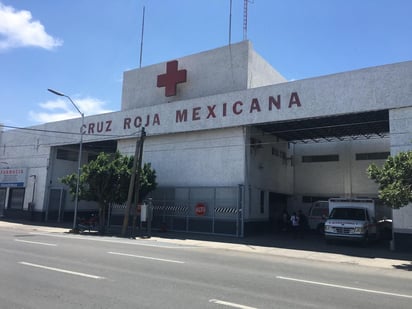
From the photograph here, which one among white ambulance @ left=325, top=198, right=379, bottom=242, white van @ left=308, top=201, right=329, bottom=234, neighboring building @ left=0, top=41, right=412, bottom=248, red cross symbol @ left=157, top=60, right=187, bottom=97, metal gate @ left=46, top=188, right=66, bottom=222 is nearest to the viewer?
white ambulance @ left=325, top=198, right=379, bottom=242

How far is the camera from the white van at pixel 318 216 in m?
26.5

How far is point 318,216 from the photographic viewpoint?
26.8 metres

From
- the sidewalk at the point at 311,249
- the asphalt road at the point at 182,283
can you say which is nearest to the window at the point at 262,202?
the sidewalk at the point at 311,249

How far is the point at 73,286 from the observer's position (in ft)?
25.7

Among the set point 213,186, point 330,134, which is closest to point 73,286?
point 213,186

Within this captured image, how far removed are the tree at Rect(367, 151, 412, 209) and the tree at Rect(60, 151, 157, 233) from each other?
1444cm

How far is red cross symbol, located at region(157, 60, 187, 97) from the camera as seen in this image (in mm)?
27594

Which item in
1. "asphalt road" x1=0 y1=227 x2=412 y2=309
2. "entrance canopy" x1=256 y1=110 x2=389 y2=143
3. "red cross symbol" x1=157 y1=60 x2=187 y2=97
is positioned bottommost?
"asphalt road" x1=0 y1=227 x2=412 y2=309

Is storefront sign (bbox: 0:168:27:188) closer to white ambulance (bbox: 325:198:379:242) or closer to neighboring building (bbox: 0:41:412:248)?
neighboring building (bbox: 0:41:412:248)

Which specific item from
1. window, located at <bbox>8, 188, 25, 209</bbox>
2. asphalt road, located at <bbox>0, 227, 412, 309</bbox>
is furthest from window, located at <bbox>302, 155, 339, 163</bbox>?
window, located at <bbox>8, 188, 25, 209</bbox>

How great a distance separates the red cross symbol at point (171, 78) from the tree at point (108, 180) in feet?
20.8

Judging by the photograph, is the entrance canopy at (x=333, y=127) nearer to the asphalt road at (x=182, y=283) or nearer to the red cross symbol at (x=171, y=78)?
the red cross symbol at (x=171, y=78)

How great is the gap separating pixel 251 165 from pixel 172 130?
609 centimetres

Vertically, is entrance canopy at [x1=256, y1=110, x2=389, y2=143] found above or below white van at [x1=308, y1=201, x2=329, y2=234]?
above
